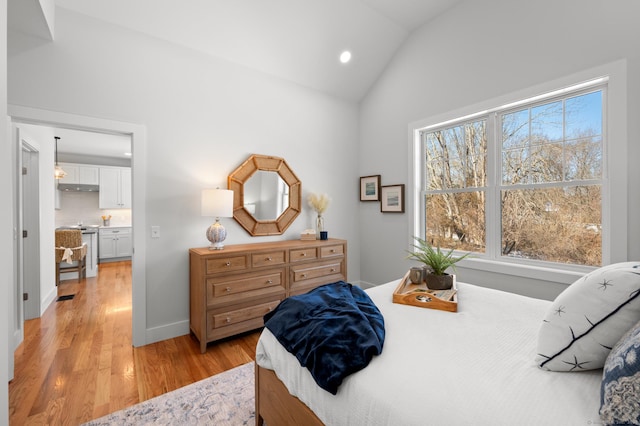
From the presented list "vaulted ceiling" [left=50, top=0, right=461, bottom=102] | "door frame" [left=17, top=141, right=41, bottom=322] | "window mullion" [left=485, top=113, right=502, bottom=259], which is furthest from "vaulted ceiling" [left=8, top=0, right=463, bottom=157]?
"door frame" [left=17, top=141, right=41, bottom=322]

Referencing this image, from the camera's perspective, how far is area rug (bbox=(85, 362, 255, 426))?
1.69 m

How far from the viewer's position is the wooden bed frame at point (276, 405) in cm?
117

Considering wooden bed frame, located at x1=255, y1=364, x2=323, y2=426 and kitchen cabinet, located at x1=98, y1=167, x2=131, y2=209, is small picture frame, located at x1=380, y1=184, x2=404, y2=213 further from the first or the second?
kitchen cabinet, located at x1=98, y1=167, x2=131, y2=209

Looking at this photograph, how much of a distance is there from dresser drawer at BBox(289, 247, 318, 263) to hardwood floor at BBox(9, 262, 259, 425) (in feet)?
2.89

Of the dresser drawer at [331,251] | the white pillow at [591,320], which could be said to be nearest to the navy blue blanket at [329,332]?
the white pillow at [591,320]

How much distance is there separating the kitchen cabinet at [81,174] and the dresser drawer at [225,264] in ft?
20.1

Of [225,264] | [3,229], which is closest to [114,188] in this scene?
[225,264]

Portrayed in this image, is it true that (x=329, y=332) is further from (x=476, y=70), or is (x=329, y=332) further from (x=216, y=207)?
(x=476, y=70)

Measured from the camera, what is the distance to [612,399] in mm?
701

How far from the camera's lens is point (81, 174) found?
6586 mm

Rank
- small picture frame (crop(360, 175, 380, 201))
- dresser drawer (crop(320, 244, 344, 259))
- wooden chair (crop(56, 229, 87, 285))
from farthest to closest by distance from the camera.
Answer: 1. wooden chair (crop(56, 229, 87, 285))
2. small picture frame (crop(360, 175, 380, 201))
3. dresser drawer (crop(320, 244, 344, 259))

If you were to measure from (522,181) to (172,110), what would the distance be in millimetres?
3448

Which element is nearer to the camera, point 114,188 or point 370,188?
point 370,188

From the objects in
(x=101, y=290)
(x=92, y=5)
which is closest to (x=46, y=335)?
(x=101, y=290)
